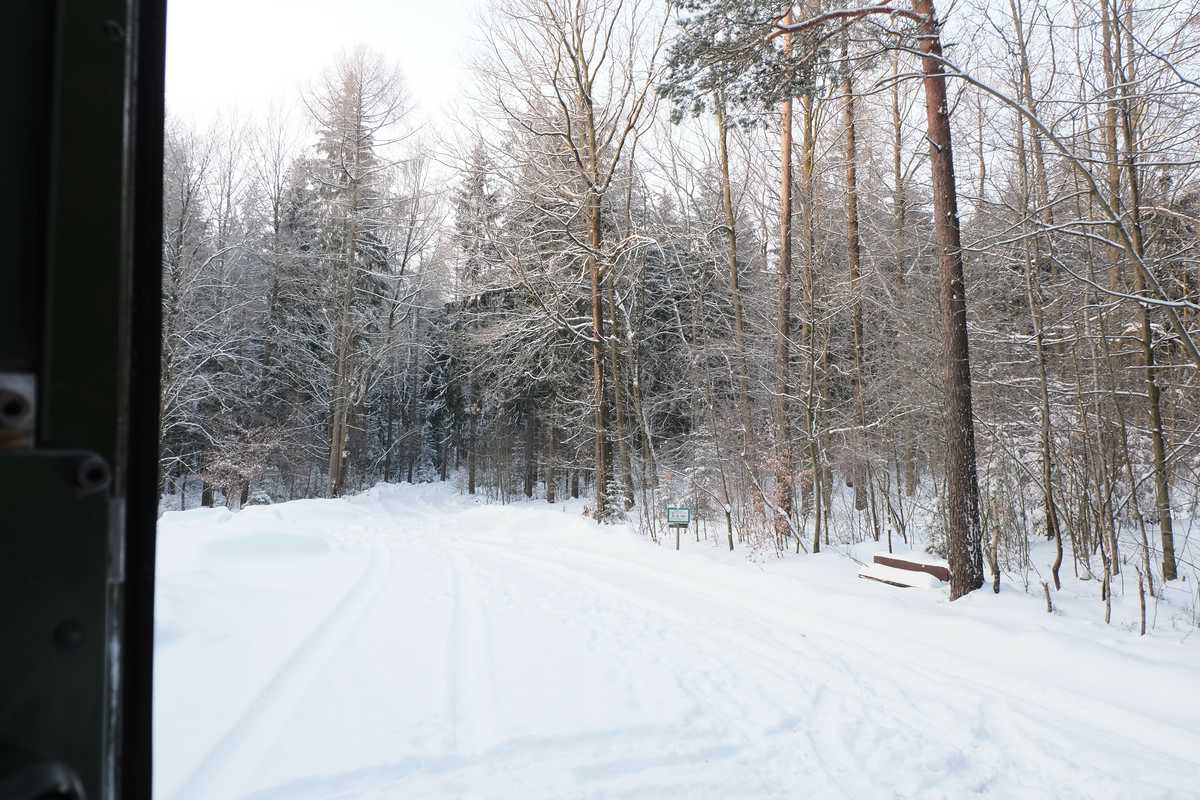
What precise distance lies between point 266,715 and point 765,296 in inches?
504

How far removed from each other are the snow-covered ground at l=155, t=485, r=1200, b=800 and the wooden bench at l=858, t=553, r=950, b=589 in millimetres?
441

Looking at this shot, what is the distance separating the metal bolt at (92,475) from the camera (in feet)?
1.77

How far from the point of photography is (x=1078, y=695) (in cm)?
391

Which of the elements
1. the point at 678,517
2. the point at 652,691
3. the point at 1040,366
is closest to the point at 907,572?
the point at 1040,366

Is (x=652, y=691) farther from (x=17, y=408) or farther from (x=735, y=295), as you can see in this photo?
(x=735, y=295)

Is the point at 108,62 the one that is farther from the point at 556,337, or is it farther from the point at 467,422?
the point at 467,422

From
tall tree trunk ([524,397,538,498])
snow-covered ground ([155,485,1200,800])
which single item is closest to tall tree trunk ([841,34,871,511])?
snow-covered ground ([155,485,1200,800])

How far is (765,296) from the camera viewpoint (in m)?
14.1

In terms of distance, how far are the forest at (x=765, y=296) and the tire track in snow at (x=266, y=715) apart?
2.34 m

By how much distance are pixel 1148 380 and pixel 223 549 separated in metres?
11.3

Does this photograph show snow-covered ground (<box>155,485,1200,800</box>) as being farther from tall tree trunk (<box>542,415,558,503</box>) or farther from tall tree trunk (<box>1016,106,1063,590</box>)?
tall tree trunk (<box>542,415,558,503</box>)

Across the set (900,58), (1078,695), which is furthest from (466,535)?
(900,58)

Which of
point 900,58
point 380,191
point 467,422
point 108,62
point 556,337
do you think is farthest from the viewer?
point 467,422

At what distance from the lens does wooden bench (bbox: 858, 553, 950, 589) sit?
6.75 m
